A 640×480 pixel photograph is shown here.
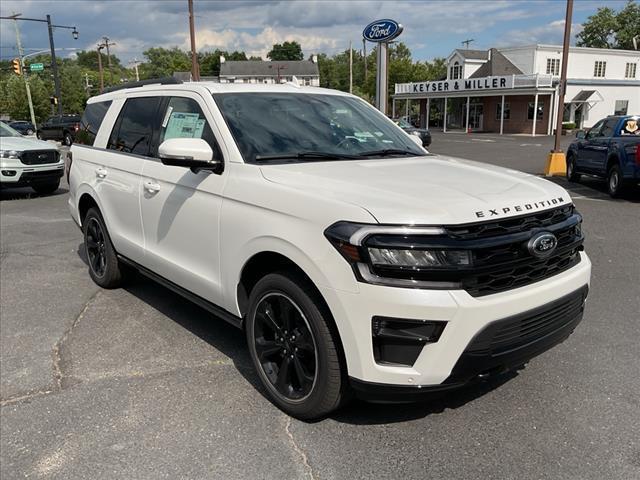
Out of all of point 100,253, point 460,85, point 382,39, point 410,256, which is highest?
point 382,39

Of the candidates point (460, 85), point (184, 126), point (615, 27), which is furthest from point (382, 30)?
A: point (615, 27)

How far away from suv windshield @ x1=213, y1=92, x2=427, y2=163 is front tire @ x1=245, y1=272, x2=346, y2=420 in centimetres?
90

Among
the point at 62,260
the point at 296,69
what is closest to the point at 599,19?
the point at 296,69

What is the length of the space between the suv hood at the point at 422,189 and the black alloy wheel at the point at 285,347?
68 centimetres

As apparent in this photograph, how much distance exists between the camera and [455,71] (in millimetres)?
53812

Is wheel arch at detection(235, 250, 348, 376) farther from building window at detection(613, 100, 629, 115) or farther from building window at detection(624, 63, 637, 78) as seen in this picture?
building window at detection(624, 63, 637, 78)

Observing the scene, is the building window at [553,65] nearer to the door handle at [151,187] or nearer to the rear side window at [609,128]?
the rear side window at [609,128]

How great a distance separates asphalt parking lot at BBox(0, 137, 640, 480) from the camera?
9.21 feet

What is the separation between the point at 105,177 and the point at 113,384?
2110 mm

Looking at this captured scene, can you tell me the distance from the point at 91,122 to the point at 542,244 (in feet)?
15.1

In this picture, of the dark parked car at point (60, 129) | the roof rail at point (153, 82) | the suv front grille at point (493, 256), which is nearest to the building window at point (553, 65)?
the dark parked car at point (60, 129)

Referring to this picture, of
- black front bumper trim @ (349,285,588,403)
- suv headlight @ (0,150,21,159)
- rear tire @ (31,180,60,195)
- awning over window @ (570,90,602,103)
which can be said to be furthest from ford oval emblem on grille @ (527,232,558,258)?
awning over window @ (570,90,602,103)

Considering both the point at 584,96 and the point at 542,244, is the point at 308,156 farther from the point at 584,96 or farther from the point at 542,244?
the point at 584,96

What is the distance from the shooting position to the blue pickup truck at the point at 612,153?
1087 centimetres
